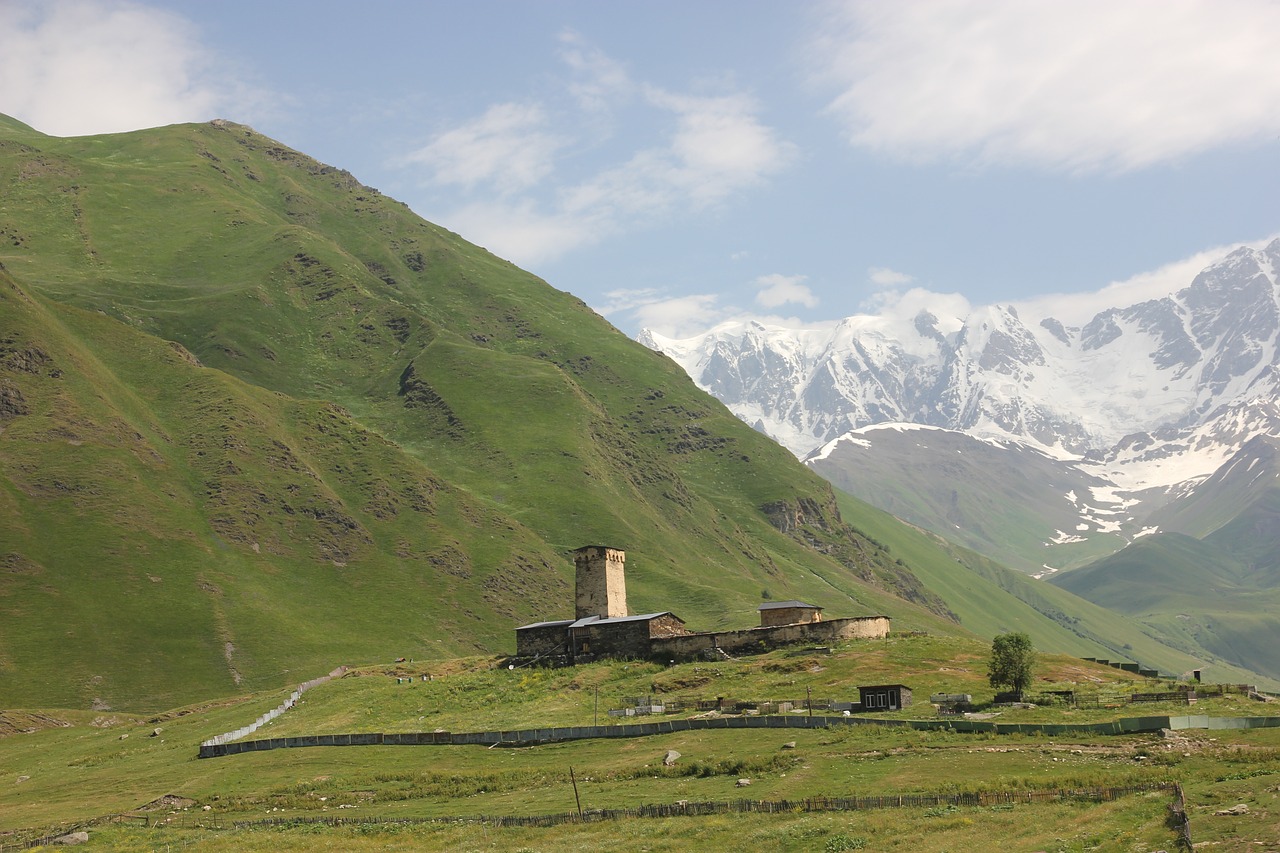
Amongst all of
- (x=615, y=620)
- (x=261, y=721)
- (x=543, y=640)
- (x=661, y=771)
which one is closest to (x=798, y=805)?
(x=661, y=771)

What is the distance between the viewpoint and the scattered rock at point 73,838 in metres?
61.3

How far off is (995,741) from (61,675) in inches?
5334

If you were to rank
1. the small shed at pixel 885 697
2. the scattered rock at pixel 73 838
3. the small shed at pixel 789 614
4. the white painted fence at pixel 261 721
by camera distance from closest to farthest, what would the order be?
the scattered rock at pixel 73 838 → the small shed at pixel 885 697 → the white painted fence at pixel 261 721 → the small shed at pixel 789 614

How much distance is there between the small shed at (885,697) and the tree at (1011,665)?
5508mm

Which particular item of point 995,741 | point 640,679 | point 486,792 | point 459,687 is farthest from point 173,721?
point 995,741

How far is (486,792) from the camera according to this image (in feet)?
217

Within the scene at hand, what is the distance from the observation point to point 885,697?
75.4m

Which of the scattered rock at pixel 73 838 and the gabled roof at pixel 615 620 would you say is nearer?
the scattered rock at pixel 73 838

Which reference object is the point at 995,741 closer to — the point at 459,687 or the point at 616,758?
the point at 616,758

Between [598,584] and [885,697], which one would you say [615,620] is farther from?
[885,697]

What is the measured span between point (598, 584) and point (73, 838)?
56944 mm

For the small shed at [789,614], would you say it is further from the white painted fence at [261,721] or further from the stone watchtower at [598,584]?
the white painted fence at [261,721]

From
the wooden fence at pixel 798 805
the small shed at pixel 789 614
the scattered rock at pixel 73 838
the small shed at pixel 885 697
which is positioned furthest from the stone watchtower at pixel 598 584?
the scattered rock at pixel 73 838

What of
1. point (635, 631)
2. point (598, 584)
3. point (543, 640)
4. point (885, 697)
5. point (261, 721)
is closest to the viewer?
point (885, 697)
